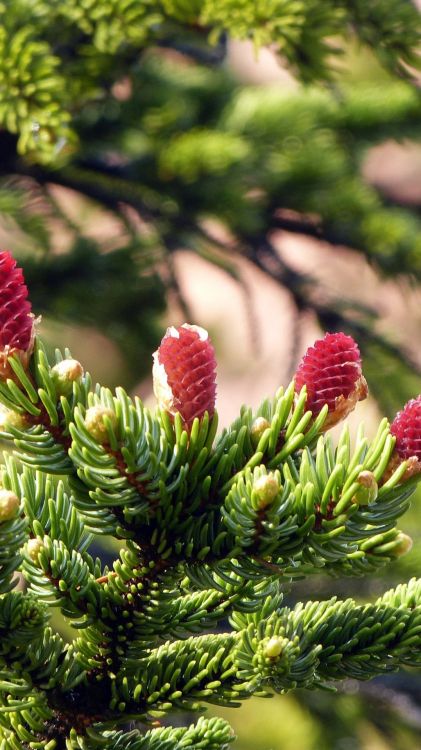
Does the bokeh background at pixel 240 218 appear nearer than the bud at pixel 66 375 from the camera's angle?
No

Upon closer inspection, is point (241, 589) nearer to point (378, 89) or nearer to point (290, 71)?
point (290, 71)

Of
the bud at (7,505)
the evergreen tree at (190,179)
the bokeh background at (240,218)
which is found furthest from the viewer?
the bokeh background at (240,218)

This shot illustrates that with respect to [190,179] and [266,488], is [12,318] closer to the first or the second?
[266,488]

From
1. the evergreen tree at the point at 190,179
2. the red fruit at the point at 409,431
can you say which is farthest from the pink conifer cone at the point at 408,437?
the evergreen tree at the point at 190,179

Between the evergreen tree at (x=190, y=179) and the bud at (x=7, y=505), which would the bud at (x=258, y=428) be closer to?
the bud at (x=7, y=505)

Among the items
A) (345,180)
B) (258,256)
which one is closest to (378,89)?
(345,180)

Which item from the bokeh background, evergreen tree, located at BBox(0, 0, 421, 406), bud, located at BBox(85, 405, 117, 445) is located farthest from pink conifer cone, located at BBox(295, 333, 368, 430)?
the bokeh background
